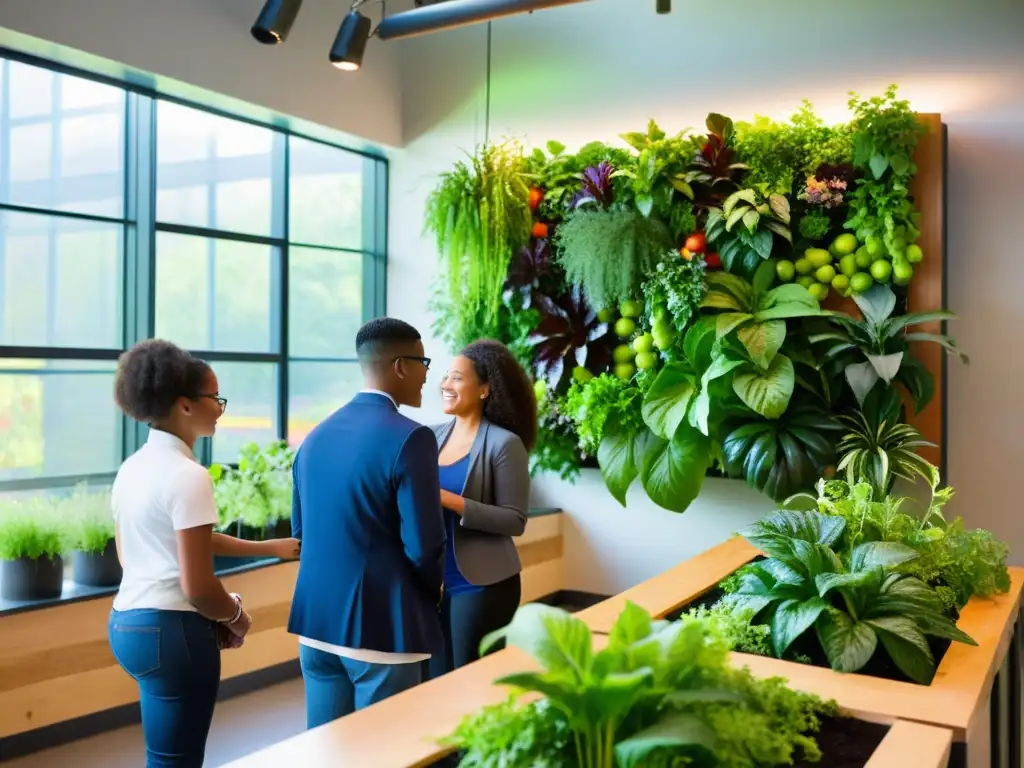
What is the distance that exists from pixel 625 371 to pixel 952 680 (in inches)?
138

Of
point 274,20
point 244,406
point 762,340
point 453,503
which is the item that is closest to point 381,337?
point 453,503

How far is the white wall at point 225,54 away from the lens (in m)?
4.34

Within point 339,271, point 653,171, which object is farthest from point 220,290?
point 653,171

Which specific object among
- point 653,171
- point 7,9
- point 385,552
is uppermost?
point 7,9

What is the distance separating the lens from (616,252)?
Answer: 5.25 metres

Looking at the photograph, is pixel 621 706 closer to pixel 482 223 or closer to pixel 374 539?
pixel 374 539

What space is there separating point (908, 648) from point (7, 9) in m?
4.05

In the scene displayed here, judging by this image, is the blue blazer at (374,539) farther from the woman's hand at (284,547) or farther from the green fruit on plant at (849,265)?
the green fruit on plant at (849,265)

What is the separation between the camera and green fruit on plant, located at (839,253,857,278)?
4930 mm

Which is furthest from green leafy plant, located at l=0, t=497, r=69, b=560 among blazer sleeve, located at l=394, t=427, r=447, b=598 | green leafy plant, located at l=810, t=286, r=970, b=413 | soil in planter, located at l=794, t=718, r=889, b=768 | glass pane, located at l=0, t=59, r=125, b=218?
green leafy plant, located at l=810, t=286, r=970, b=413

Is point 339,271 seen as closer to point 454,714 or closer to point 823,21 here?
point 823,21

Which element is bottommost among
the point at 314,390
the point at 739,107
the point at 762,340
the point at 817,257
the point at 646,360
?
the point at 314,390

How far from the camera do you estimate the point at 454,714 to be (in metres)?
1.74

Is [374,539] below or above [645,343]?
below
